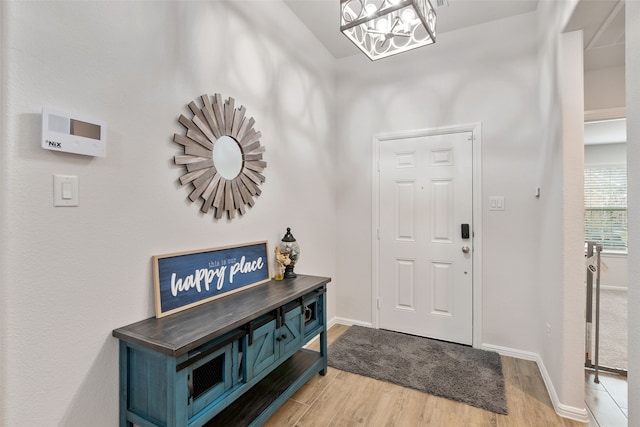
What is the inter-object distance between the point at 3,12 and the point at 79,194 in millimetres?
669

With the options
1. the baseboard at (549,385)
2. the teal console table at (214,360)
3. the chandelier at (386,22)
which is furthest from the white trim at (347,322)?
the chandelier at (386,22)

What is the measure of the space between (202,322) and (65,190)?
0.80 m

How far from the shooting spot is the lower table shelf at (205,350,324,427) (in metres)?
1.65

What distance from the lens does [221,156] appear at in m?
1.96

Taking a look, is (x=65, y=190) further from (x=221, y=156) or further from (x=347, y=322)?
(x=347, y=322)

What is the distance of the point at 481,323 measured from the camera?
280 cm

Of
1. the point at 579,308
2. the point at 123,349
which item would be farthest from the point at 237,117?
the point at 579,308

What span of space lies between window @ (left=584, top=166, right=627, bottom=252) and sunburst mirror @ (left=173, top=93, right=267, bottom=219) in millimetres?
5805

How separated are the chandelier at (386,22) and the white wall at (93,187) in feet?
2.79

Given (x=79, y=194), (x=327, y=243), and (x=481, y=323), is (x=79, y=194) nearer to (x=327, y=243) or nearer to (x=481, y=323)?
(x=327, y=243)

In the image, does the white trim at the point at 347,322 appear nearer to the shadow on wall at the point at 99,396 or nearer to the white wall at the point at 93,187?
the white wall at the point at 93,187

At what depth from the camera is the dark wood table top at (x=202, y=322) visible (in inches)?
49.7

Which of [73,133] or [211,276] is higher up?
[73,133]

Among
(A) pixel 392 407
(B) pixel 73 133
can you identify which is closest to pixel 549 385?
(A) pixel 392 407
